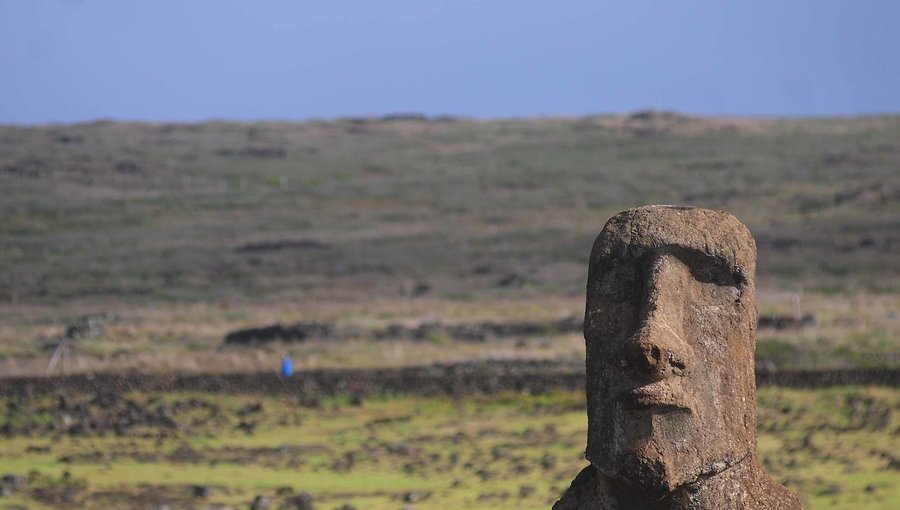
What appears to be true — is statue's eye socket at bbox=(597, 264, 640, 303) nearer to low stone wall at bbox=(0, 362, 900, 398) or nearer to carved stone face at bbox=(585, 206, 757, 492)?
carved stone face at bbox=(585, 206, 757, 492)

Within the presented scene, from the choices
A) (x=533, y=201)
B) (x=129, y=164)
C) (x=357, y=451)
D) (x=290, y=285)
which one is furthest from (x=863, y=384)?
(x=129, y=164)

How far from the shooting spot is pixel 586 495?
7.68 m

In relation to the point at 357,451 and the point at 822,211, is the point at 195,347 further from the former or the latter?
the point at 822,211

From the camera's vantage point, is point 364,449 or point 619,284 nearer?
point 619,284

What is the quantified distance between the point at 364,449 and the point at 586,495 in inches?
705

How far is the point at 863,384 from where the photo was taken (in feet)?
94.7

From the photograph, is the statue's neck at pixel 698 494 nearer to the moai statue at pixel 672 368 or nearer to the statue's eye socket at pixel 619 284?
the moai statue at pixel 672 368

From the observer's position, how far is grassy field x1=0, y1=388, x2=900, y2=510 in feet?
65.0

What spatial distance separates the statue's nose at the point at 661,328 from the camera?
23.3 feet

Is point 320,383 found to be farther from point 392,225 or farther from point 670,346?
point 392,225

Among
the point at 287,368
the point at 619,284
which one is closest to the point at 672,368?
the point at 619,284

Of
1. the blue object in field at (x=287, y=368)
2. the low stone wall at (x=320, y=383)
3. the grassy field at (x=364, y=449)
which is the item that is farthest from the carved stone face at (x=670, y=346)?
the blue object in field at (x=287, y=368)

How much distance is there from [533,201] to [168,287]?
29475 millimetres

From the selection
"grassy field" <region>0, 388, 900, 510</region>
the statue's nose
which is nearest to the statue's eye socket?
the statue's nose
